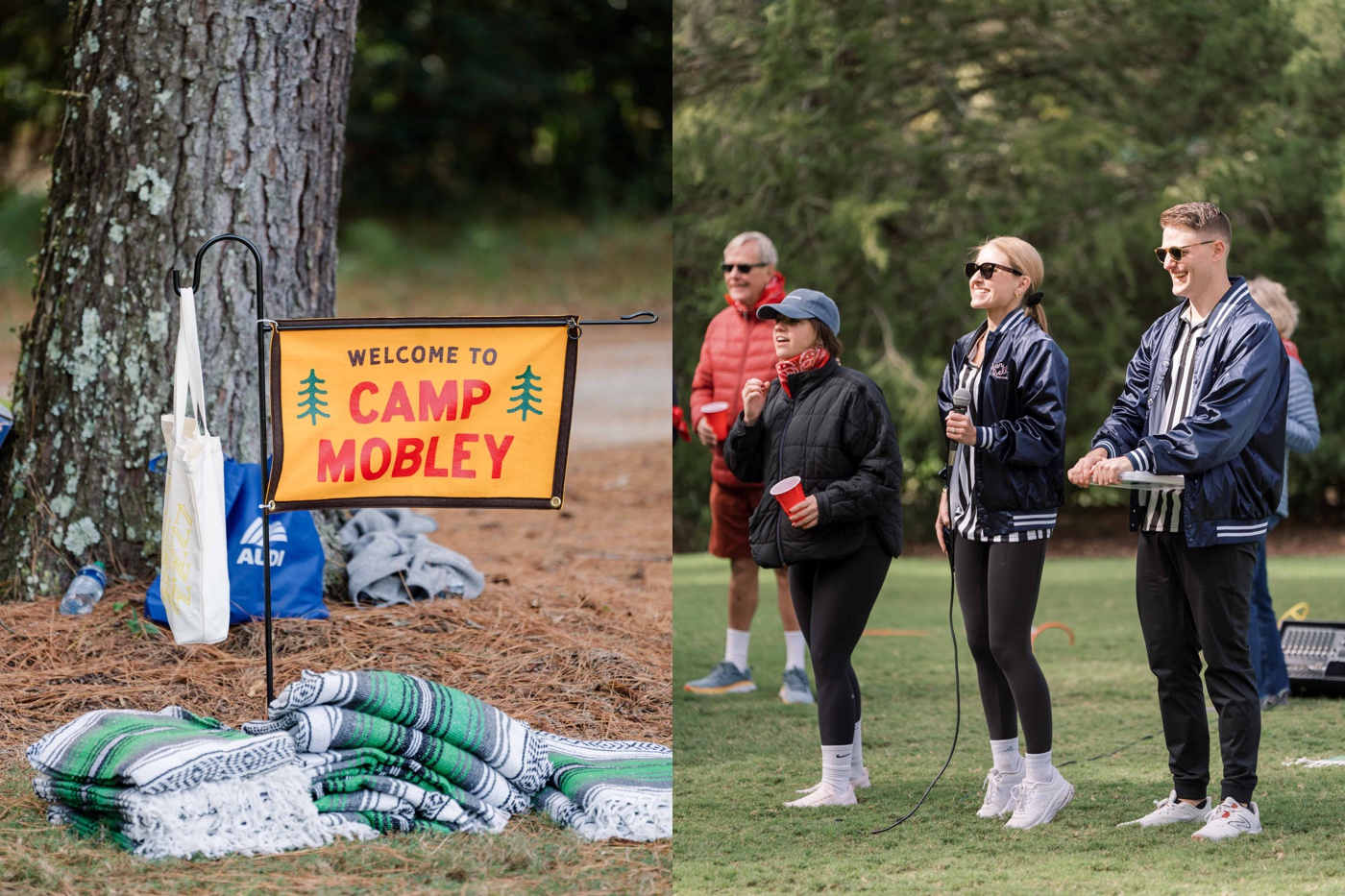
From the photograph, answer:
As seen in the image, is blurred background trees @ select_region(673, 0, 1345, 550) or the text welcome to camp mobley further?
blurred background trees @ select_region(673, 0, 1345, 550)

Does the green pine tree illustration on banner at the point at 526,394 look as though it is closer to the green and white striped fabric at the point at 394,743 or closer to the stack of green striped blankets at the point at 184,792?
the green and white striped fabric at the point at 394,743

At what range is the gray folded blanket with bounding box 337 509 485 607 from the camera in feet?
17.7

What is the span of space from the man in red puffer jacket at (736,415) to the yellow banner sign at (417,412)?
122 cm

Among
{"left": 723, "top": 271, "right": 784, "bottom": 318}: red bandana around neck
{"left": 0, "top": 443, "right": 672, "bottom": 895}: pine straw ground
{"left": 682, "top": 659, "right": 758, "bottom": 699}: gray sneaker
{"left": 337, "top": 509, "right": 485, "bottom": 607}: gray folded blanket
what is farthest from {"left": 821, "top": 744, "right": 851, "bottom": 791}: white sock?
{"left": 337, "top": 509, "right": 485, "bottom": 607}: gray folded blanket

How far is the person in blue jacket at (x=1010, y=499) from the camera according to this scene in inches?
149

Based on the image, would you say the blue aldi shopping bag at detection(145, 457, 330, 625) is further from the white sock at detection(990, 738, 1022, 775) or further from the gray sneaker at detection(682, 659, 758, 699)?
the white sock at detection(990, 738, 1022, 775)

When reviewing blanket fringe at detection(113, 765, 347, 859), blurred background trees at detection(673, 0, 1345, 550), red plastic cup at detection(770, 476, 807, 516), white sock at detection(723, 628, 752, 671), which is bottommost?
blanket fringe at detection(113, 765, 347, 859)

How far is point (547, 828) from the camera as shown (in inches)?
141

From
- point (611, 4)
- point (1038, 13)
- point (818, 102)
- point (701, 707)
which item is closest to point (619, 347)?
Result: point (818, 102)

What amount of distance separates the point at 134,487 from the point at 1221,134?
10695 millimetres

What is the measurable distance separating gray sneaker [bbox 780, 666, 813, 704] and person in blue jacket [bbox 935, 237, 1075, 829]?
158 cm

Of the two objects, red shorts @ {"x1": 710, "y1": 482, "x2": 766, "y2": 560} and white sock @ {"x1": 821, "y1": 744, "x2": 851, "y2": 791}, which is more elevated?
red shorts @ {"x1": 710, "y1": 482, "x2": 766, "y2": 560}

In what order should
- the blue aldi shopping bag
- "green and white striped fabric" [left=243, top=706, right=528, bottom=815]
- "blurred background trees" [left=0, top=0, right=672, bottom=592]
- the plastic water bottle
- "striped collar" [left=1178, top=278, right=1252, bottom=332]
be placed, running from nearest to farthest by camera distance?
"green and white striped fabric" [left=243, top=706, right=528, bottom=815]
"striped collar" [left=1178, top=278, right=1252, bottom=332]
the blue aldi shopping bag
the plastic water bottle
"blurred background trees" [left=0, top=0, right=672, bottom=592]

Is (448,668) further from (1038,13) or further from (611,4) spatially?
(611,4)
